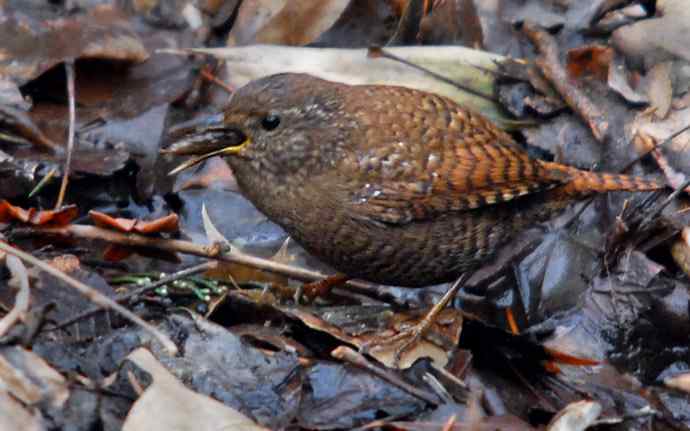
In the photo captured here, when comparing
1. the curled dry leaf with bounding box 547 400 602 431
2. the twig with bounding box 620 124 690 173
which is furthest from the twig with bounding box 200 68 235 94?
the curled dry leaf with bounding box 547 400 602 431

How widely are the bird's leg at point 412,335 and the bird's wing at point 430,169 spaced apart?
404 millimetres

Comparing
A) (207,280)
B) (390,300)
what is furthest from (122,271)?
(390,300)

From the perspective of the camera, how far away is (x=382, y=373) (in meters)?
3.91

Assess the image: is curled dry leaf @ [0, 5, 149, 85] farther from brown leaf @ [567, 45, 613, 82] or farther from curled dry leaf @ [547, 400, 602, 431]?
curled dry leaf @ [547, 400, 602, 431]

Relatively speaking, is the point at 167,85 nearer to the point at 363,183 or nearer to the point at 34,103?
the point at 34,103

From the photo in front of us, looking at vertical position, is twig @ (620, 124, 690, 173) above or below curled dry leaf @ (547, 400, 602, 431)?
above

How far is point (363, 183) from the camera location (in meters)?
4.52

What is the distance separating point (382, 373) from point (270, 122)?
1133 mm

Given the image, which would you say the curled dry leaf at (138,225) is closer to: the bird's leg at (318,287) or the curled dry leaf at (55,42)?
the bird's leg at (318,287)

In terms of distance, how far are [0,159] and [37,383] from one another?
1932 millimetres

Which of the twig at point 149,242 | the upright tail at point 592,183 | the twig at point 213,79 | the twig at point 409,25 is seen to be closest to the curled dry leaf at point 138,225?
the twig at point 149,242

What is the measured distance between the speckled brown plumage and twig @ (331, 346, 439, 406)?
666mm

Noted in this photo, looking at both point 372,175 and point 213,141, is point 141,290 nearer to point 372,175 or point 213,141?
point 213,141

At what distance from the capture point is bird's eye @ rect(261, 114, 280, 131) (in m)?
4.50
